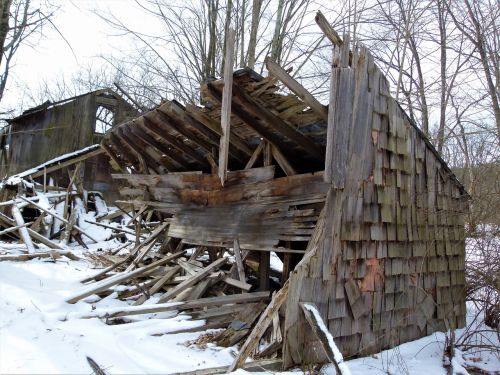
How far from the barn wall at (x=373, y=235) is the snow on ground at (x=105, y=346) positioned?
37 cm

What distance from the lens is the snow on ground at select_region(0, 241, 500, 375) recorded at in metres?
3.85

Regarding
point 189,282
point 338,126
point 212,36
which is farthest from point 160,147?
point 212,36

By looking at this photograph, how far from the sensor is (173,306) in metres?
5.44

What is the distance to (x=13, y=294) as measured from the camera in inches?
230

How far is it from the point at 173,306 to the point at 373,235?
108 inches

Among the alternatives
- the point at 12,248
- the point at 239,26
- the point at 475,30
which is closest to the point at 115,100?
the point at 239,26

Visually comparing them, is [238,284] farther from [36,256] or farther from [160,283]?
[36,256]

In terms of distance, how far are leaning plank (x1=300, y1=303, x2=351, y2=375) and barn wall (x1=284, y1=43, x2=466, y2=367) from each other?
0.44ft

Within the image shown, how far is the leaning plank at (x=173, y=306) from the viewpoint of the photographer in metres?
Result: 5.31

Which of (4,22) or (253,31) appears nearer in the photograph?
(4,22)

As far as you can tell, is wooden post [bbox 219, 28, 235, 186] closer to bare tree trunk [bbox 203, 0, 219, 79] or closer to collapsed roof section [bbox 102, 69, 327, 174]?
collapsed roof section [bbox 102, 69, 327, 174]

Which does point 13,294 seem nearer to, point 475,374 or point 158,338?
point 158,338

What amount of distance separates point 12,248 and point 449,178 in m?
9.47

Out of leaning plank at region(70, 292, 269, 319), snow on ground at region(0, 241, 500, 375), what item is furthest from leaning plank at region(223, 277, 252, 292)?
snow on ground at region(0, 241, 500, 375)
